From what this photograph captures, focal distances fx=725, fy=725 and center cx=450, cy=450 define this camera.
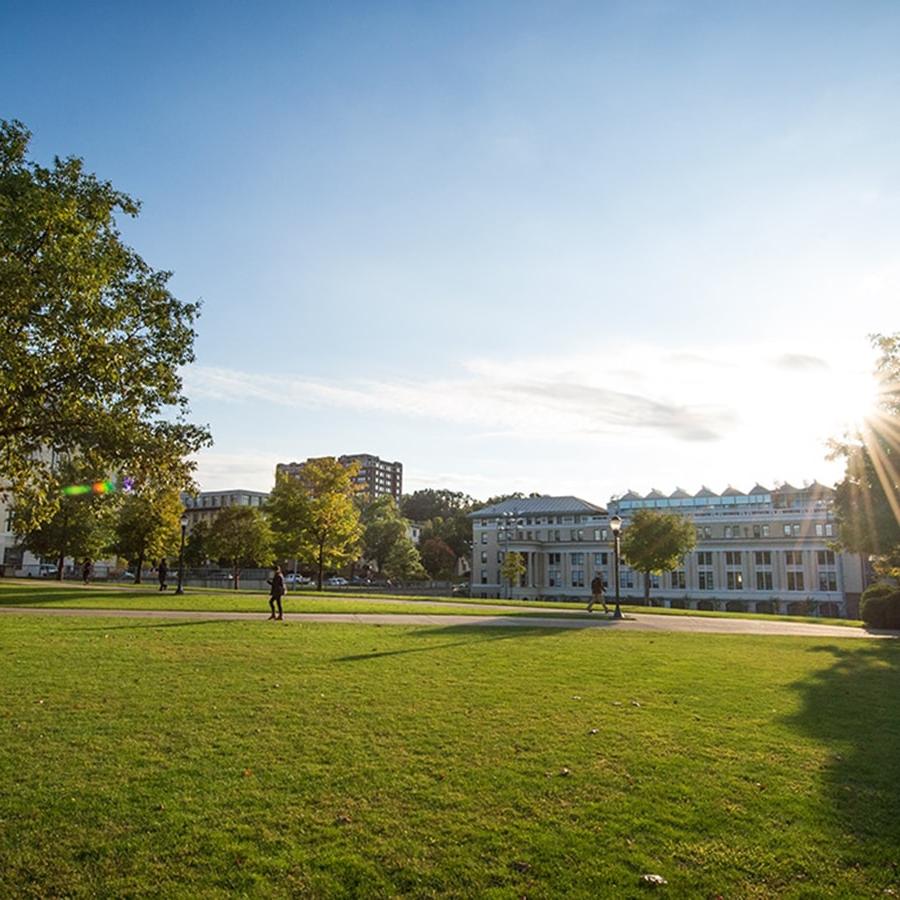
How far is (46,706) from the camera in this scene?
938 centimetres

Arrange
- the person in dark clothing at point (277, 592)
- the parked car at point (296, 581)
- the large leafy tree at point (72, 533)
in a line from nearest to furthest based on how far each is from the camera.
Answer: the person in dark clothing at point (277, 592), the large leafy tree at point (72, 533), the parked car at point (296, 581)

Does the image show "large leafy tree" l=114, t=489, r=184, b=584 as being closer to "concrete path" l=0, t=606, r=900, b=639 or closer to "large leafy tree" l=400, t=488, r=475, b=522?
"concrete path" l=0, t=606, r=900, b=639

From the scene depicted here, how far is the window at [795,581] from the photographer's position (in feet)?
303

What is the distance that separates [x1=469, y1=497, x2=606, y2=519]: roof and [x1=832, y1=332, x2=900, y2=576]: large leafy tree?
259 feet

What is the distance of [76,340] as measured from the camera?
1828 cm

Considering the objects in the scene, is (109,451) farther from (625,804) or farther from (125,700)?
(625,804)

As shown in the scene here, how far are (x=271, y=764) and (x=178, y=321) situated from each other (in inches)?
719

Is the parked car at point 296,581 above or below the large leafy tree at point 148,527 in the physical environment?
below

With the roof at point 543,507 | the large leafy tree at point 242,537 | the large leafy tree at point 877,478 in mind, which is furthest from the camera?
the roof at point 543,507

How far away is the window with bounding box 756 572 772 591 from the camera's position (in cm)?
9425

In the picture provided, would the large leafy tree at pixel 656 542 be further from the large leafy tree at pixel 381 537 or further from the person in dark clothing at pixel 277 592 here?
the large leafy tree at pixel 381 537

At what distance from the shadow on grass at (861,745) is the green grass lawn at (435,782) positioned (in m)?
0.04

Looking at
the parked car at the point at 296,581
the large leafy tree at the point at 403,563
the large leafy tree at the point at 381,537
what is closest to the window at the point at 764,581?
the large leafy tree at the point at 403,563

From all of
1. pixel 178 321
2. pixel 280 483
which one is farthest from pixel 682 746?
pixel 280 483
